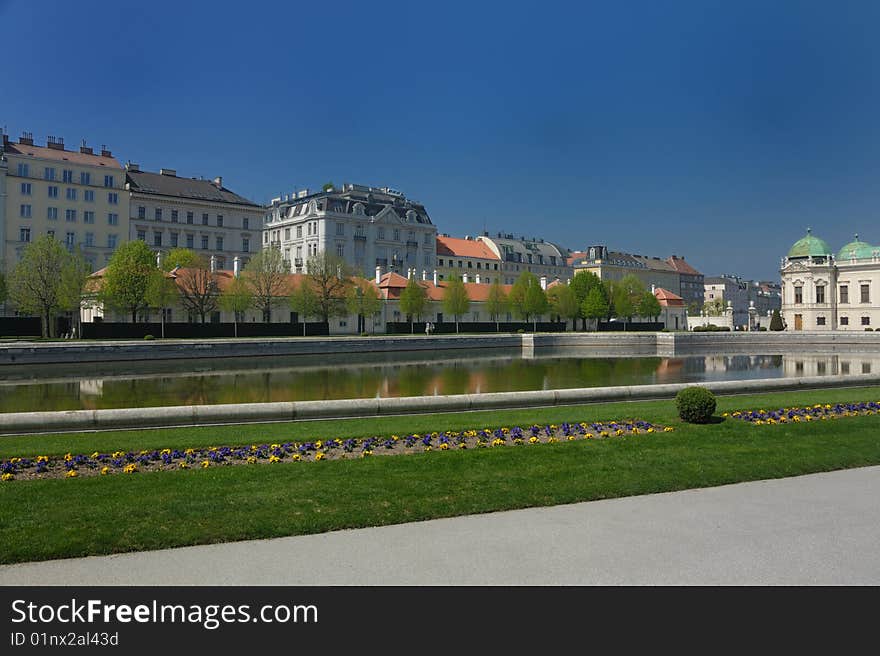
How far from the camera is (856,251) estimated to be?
322 feet

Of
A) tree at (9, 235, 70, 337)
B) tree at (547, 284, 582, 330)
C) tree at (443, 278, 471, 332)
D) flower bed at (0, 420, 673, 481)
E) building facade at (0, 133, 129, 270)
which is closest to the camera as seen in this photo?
flower bed at (0, 420, 673, 481)

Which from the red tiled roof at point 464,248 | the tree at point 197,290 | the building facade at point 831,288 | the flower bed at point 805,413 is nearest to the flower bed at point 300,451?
the flower bed at point 805,413

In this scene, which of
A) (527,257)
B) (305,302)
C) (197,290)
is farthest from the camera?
(527,257)

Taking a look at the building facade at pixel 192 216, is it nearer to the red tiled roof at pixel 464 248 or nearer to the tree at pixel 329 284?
the tree at pixel 329 284

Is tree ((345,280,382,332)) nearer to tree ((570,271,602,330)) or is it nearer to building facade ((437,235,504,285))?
tree ((570,271,602,330))

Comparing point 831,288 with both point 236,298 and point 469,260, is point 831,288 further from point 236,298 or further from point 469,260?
point 236,298

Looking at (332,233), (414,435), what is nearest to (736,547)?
(414,435)

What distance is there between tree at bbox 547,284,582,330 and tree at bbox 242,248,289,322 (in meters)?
37.3

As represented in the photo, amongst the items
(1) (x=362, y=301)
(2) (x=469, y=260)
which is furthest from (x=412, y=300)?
(2) (x=469, y=260)

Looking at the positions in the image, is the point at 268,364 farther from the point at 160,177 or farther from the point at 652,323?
the point at 652,323

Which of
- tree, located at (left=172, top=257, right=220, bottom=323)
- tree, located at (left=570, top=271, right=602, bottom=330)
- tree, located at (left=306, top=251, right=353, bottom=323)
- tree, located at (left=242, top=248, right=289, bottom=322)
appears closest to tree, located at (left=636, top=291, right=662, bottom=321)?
tree, located at (left=570, top=271, right=602, bottom=330)

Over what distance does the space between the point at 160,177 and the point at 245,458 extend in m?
82.5

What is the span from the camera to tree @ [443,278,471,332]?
247ft

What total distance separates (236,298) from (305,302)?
6.46 m
